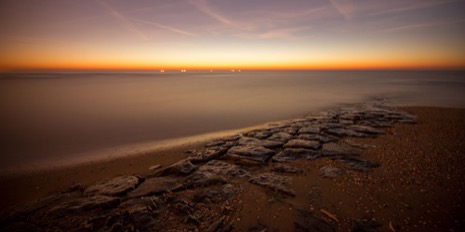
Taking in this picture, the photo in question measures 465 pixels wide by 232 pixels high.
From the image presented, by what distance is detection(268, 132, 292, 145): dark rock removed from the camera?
8.52m

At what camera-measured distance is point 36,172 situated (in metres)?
7.18

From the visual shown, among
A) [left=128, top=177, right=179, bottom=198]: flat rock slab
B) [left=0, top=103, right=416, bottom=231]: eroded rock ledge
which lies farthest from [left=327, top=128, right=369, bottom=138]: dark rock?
[left=128, top=177, right=179, bottom=198]: flat rock slab

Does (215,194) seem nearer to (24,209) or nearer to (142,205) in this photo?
(142,205)

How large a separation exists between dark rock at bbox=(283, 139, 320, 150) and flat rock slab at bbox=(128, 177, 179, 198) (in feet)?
13.7

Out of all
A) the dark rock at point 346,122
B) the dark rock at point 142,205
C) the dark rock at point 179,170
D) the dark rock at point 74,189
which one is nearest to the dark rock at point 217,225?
the dark rock at point 142,205

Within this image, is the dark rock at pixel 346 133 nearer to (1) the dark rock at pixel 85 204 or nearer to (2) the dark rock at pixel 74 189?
(1) the dark rock at pixel 85 204

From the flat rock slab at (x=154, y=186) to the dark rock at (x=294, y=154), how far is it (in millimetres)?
3167

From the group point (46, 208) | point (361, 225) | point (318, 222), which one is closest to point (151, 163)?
point (46, 208)

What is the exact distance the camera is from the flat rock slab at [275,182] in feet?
16.8

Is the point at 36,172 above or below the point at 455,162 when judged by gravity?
below

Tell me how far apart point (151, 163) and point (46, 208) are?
3.09 metres

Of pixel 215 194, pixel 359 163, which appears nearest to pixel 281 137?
pixel 359 163

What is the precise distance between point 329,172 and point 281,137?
315 cm

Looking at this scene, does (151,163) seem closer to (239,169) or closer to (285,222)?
(239,169)
